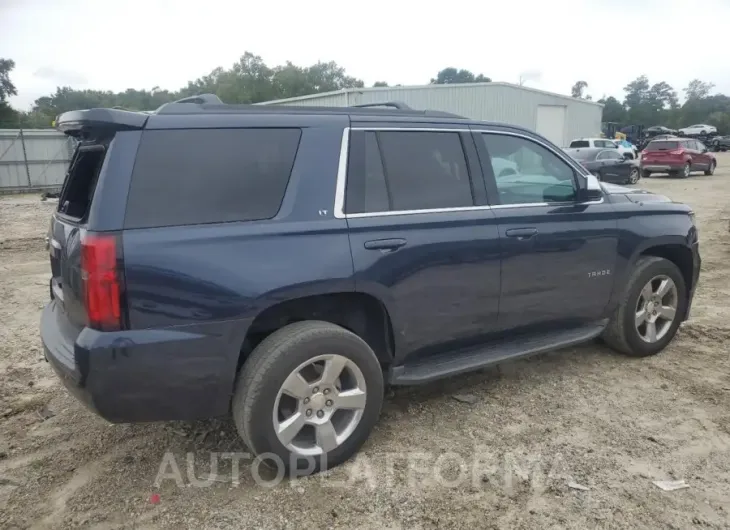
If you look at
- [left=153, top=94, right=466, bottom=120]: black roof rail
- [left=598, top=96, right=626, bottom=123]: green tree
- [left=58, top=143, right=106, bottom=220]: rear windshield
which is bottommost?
[left=58, top=143, right=106, bottom=220]: rear windshield

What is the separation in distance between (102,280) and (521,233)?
7.98 ft

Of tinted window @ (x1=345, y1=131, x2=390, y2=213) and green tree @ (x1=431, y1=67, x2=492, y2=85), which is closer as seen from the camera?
tinted window @ (x1=345, y1=131, x2=390, y2=213)

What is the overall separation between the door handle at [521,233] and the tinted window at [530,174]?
201 millimetres

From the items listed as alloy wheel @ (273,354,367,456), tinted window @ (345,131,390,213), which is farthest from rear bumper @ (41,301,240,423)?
tinted window @ (345,131,390,213)

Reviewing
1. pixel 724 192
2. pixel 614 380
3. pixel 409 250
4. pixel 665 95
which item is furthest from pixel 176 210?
pixel 665 95

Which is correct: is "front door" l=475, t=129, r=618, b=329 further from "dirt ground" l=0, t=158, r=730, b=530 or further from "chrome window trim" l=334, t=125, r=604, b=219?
"dirt ground" l=0, t=158, r=730, b=530

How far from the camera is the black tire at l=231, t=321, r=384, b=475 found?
2.79m

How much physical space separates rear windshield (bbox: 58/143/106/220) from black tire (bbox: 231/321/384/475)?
109 centimetres

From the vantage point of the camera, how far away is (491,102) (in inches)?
1197

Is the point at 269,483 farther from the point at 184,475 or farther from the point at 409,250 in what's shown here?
the point at 409,250

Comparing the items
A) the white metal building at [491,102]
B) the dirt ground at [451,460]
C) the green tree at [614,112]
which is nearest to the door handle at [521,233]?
the dirt ground at [451,460]

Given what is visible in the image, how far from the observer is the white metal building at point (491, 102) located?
27.0 m

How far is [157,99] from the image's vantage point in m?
66.9

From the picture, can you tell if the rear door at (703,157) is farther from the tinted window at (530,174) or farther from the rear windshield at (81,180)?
the rear windshield at (81,180)
